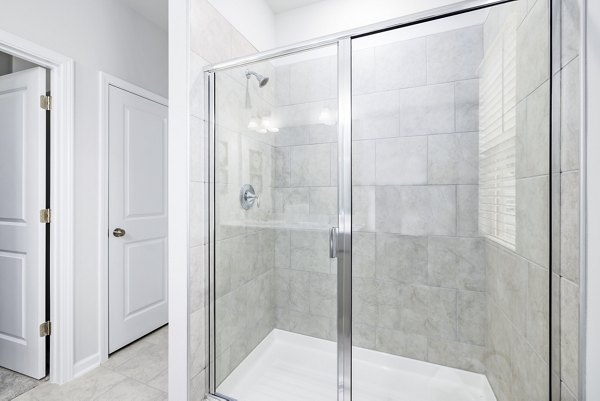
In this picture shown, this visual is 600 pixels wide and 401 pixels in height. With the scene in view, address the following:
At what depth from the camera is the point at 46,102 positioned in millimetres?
1783

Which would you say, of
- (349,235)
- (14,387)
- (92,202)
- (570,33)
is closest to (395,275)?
(349,235)

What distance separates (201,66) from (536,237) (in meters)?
1.63

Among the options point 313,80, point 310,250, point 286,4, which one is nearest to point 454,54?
point 313,80

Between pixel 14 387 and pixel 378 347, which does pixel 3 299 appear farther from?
pixel 378 347

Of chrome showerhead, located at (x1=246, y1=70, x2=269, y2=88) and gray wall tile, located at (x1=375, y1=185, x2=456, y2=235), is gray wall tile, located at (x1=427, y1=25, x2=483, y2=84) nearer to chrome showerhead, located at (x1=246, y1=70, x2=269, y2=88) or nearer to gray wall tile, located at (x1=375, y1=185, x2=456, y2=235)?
gray wall tile, located at (x1=375, y1=185, x2=456, y2=235)

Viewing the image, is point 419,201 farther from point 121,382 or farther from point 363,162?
point 121,382

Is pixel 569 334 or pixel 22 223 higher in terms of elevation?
pixel 22 223

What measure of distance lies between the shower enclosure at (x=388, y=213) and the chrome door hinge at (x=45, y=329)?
3.58 ft

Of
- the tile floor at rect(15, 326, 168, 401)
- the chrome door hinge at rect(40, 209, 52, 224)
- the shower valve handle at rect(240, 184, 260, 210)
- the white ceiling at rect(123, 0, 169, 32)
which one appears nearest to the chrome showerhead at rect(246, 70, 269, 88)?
the shower valve handle at rect(240, 184, 260, 210)

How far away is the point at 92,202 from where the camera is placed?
6.43 ft

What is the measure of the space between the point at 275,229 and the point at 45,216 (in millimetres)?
1456

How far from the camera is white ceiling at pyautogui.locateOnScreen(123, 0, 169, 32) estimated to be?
217 centimetres

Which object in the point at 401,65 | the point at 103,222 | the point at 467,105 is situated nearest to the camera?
the point at 467,105

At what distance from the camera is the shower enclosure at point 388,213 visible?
1.09 m
